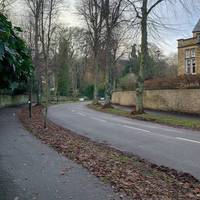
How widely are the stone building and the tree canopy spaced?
4264cm

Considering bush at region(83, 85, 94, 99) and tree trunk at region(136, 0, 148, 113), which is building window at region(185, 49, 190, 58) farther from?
bush at region(83, 85, 94, 99)

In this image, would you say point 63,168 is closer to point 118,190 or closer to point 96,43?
point 118,190

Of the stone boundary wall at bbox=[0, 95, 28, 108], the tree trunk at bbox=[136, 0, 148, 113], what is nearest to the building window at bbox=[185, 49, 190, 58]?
the tree trunk at bbox=[136, 0, 148, 113]

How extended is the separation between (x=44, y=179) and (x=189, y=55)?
42.3m

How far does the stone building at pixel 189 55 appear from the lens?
4625cm

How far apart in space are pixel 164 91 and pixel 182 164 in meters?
27.9

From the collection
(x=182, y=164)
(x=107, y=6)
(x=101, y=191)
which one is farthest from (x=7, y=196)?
(x=107, y=6)

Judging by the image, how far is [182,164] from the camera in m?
10.7

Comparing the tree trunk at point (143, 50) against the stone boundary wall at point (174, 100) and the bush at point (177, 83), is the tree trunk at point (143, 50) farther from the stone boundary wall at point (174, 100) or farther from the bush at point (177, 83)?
the bush at point (177, 83)

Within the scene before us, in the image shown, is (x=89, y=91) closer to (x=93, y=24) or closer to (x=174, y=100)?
(x=93, y=24)

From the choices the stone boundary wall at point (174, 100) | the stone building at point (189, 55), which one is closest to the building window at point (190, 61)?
the stone building at point (189, 55)

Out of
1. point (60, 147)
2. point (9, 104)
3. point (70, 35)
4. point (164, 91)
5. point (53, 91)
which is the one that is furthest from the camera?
point (53, 91)

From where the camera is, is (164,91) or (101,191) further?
(164,91)

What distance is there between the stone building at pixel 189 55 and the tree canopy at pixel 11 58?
140 ft
